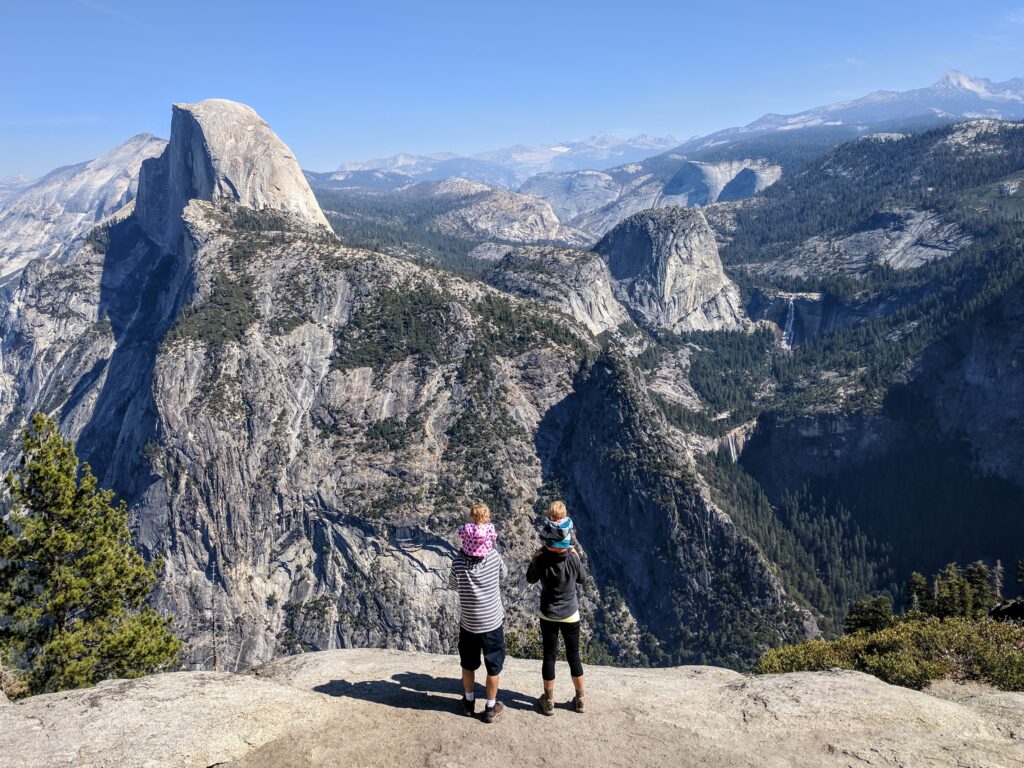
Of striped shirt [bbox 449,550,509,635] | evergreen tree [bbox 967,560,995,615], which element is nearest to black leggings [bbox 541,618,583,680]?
striped shirt [bbox 449,550,509,635]

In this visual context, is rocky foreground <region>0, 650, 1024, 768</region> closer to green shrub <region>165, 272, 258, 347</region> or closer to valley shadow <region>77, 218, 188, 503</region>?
valley shadow <region>77, 218, 188, 503</region>

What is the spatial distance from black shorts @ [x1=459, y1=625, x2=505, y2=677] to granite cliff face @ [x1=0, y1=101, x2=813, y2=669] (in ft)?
315

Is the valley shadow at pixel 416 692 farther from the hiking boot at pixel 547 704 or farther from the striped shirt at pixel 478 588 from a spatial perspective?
the striped shirt at pixel 478 588

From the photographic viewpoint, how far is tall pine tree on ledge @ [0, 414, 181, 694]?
2186 centimetres

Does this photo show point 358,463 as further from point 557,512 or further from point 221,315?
point 557,512

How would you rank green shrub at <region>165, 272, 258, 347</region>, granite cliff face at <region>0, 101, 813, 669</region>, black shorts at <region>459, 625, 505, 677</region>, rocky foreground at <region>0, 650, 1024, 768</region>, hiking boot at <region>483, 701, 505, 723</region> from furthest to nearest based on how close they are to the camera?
green shrub at <region>165, 272, 258, 347</region> < granite cliff face at <region>0, 101, 813, 669</region> < black shorts at <region>459, 625, 505, 677</region> < hiking boot at <region>483, 701, 505, 723</region> < rocky foreground at <region>0, 650, 1024, 768</region>

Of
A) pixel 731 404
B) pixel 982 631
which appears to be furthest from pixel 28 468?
pixel 731 404

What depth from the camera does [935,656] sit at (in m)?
18.2

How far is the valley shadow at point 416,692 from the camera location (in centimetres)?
1400

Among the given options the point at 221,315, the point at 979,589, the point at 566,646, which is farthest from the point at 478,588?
the point at 221,315

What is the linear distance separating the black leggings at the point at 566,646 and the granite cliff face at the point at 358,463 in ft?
315

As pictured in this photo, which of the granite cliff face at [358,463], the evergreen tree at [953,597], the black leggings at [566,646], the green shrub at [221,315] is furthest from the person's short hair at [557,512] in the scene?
the green shrub at [221,315]

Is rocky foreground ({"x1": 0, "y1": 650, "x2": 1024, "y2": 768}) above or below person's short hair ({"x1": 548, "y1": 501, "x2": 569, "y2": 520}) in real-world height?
below

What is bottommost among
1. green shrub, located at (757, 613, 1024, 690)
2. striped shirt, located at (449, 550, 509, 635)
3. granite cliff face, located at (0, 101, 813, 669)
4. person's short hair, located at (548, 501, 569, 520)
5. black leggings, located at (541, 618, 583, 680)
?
granite cliff face, located at (0, 101, 813, 669)
